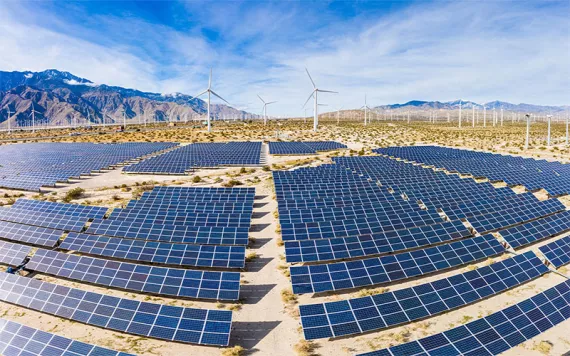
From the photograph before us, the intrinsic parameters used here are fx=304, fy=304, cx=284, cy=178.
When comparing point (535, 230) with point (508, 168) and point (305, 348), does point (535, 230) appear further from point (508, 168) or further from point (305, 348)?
point (508, 168)

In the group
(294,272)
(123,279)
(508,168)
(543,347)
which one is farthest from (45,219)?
(508,168)

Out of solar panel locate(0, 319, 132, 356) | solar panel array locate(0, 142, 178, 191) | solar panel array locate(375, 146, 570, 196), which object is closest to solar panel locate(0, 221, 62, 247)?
solar panel locate(0, 319, 132, 356)

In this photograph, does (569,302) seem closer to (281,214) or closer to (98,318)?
(281,214)

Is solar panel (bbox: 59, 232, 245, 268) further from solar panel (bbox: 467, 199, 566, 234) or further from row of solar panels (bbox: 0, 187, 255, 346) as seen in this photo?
solar panel (bbox: 467, 199, 566, 234)

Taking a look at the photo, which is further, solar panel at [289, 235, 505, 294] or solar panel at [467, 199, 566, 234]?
solar panel at [467, 199, 566, 234]

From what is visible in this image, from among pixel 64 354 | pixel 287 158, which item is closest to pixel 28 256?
pixel 64 354

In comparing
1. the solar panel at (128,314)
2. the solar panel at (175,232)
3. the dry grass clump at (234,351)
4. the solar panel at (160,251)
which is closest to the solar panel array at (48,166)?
the solar panel at (175,232)
